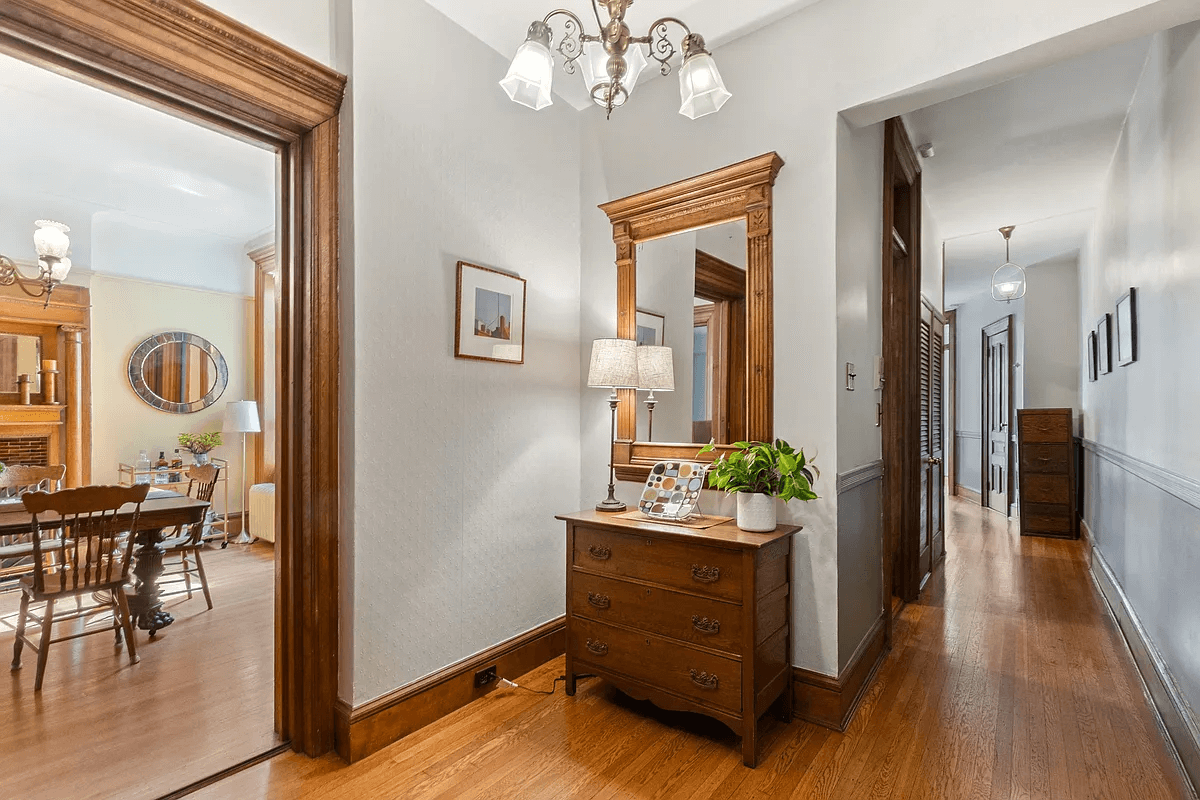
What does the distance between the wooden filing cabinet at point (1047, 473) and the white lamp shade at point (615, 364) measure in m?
5.27

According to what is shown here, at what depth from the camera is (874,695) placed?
2.48 meters

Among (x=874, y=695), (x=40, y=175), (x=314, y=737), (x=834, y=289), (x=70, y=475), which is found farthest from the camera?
(x=70, y=475)

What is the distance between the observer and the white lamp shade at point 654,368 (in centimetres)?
266

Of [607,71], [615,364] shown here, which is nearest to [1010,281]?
[615,364]

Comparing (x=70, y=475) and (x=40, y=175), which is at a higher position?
(x=40, y=175)

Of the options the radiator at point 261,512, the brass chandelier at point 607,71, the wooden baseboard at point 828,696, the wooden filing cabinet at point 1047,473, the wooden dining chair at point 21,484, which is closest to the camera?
the brass chandelier at point 607,71

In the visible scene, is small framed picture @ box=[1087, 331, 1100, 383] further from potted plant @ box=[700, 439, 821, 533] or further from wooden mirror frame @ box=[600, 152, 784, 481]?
potted plant @ box=[700, 439, 821, 533]

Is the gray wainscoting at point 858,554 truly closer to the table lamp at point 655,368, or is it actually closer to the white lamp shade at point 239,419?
the table lamp at point 655,368

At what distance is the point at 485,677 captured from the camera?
2.49 metres

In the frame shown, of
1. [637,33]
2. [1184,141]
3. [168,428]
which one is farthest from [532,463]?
[168,428]

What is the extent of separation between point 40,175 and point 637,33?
13.7 ft

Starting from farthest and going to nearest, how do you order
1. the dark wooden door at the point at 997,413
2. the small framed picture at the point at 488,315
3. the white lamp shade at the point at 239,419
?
the dark wooden door at the point at 997,413, the white lamp shade at the point at 239,419, the small framed picture at the point at 488,315

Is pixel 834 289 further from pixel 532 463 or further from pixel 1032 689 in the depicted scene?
pixel 1032 689

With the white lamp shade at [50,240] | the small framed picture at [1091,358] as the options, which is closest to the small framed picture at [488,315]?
the white lamp shade at [50,240]
